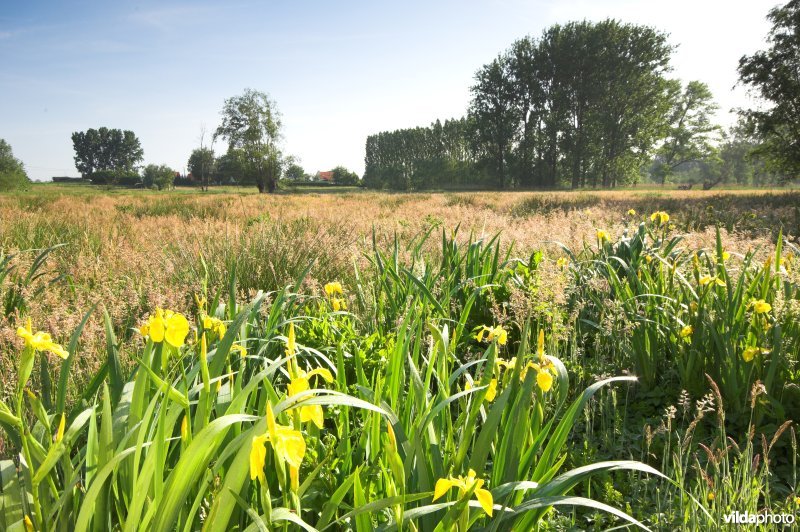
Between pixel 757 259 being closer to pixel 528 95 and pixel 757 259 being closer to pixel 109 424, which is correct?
pixel 109 424

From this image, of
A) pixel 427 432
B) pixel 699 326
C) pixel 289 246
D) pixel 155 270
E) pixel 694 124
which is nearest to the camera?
pixel 427 432

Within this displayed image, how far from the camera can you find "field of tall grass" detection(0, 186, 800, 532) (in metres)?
0.93

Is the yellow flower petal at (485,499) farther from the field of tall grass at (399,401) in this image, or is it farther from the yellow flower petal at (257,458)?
the yellow flower petal at (257,458)

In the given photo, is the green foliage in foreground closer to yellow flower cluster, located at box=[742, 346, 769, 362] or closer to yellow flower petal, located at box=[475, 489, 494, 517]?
yellow flower petal, located at box=[475, 489, 494, 517]

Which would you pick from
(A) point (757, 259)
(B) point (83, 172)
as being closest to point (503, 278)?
(A) point (757, 259)

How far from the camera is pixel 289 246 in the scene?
4656 millimetres

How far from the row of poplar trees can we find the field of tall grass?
134ft

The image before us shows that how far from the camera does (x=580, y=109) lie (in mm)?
40500

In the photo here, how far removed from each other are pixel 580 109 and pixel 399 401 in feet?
148

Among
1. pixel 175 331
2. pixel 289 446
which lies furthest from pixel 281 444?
pixel 175 331

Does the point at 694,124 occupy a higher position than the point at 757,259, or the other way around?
the point at 694,124

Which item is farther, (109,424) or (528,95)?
(528,95)

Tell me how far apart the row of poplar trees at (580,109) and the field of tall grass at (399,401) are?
4073 centimetres

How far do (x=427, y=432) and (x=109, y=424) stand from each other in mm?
781
